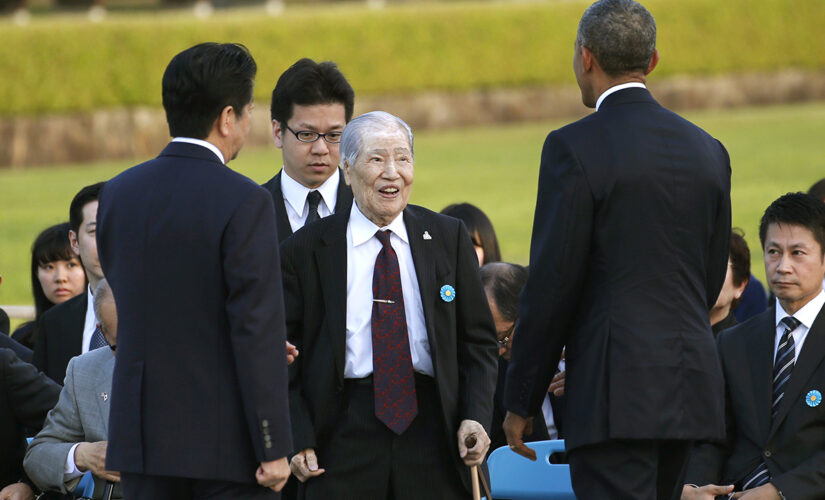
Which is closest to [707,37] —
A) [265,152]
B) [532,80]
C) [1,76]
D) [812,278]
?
[532,80]

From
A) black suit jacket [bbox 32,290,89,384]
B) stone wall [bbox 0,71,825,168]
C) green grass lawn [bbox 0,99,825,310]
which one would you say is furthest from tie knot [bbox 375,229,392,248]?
stone wall [bbox 0,71,825,168]

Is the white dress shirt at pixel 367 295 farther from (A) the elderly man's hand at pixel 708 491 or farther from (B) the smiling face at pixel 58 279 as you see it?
(B) the smiling face at pixel 58 279

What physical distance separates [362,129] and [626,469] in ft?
4.39

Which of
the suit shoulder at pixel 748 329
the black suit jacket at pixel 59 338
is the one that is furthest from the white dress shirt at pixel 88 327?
the suit shoulder at pixel 748 329

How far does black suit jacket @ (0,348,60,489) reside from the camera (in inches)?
169

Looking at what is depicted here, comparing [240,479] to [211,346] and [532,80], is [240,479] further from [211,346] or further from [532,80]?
[532,80]

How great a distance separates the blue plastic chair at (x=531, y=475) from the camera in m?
4.28

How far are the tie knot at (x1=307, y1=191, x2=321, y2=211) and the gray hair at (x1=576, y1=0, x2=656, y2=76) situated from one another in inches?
61.3

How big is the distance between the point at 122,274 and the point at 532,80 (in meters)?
31.7

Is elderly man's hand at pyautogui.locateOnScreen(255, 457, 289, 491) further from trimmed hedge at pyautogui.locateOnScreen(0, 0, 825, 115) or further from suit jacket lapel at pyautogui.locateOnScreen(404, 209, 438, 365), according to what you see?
trimmed hedge at pyautogui.locateOnScreen(0, 0, 825, 115)

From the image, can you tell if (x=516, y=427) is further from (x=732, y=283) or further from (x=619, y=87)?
(x=732, y=283)

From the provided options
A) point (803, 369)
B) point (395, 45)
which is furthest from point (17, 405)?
point (395, 45)

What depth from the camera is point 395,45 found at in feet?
110

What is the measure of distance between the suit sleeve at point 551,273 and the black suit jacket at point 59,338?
222 cm
